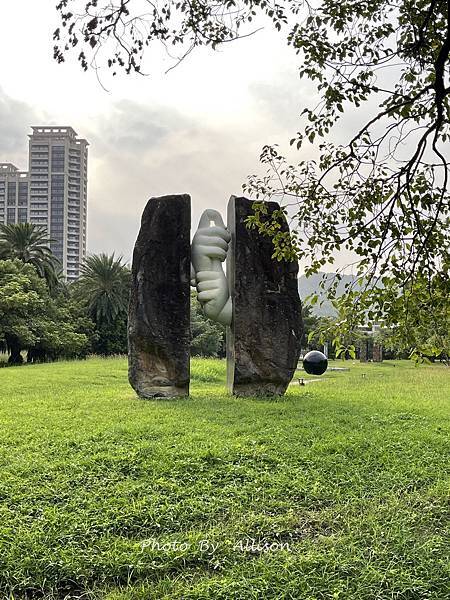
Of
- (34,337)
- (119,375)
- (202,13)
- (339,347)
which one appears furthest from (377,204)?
(34,337)

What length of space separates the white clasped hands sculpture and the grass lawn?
2016 millimetres

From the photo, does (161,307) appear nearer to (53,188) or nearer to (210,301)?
(210,301)

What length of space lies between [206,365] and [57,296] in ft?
31.9

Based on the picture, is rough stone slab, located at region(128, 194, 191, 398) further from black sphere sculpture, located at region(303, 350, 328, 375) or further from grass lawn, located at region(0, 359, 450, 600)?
black sphere sculpture, located at region(303, 350, 328, 375)

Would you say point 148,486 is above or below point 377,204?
below

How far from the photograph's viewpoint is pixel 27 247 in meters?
21.8

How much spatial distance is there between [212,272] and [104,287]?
1581 cm

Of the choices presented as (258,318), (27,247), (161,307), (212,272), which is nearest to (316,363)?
(258,318)

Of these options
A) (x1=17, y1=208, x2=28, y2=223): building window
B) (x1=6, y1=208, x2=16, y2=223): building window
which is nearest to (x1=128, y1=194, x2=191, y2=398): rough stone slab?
(x1=6, y1=208, x2=16, y2=223): building window

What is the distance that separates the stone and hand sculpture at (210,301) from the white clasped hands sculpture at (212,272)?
14 millimetres

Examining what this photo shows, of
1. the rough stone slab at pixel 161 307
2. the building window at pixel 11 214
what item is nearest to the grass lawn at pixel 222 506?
the rough stone slab at pixel 161 307

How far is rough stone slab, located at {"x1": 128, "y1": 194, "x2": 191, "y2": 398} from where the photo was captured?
8.03m

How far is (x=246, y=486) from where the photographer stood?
411 centimetres

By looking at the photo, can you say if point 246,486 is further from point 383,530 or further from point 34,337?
point 34,337
